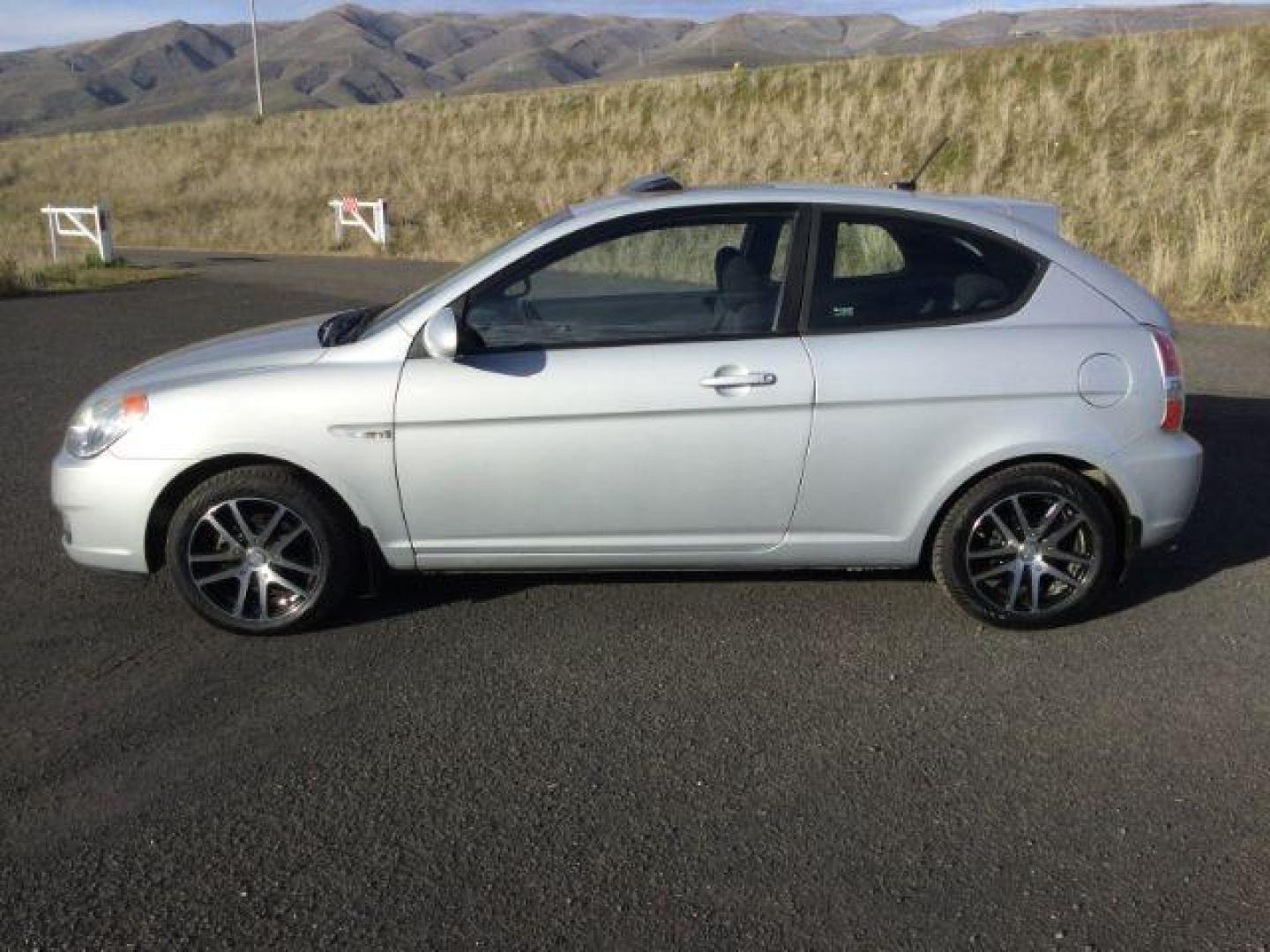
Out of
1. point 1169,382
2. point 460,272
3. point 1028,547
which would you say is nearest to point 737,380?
point 460,272

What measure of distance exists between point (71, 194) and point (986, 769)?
4333 cm

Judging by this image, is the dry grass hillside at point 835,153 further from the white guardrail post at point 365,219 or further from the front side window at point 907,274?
the front side window at point 907,274

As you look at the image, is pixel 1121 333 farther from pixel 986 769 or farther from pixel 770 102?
pixel 770 102

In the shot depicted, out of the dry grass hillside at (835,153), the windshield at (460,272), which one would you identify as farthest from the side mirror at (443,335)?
the dry grass hillside at (835,153)

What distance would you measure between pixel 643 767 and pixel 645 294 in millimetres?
1980

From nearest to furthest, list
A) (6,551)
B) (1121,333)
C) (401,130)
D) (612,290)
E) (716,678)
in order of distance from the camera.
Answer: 1. (716,678)
2. (1121,333)
3. (612,290)
4. (6,551)
5. (401,130)

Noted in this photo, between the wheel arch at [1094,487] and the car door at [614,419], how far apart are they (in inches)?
24.1

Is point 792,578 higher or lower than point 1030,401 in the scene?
lower

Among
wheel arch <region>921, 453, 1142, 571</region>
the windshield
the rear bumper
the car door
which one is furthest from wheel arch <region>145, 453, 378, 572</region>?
the rear bumper

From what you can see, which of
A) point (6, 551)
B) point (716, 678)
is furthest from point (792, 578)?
point (6, 551)

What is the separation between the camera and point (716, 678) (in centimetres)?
403

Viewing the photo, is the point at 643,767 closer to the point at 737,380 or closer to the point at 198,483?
the point at 737,380

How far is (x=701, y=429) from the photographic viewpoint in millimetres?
4172

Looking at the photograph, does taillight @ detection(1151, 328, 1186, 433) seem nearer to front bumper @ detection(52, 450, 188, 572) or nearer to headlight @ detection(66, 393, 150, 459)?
front bumper @ detection(52, 450, 188, 572)
